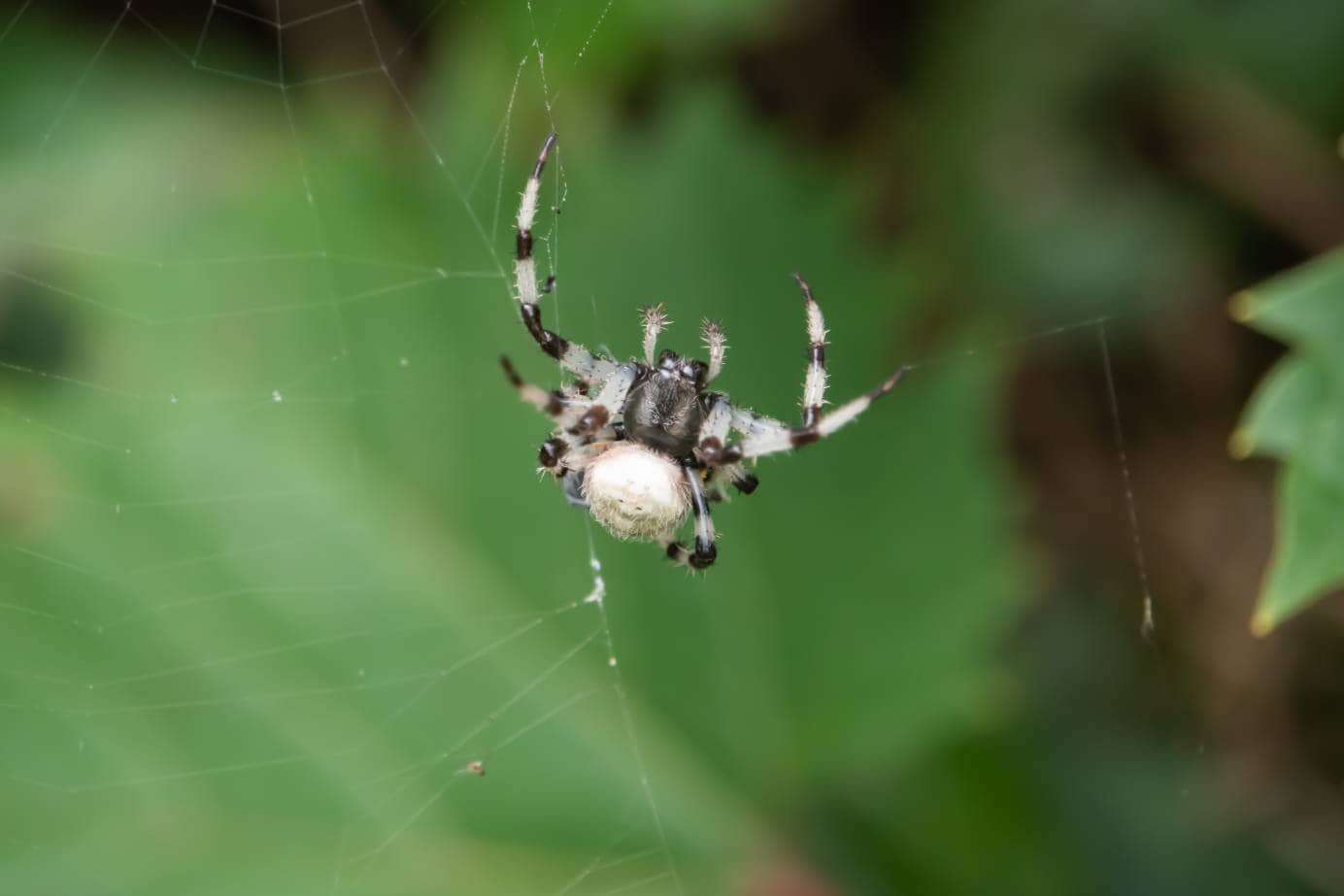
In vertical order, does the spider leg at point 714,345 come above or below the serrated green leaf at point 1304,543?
above

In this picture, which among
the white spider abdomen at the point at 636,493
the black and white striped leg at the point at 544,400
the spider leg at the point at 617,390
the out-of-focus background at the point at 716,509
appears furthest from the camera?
the out-of-focus background at the point at 716,509

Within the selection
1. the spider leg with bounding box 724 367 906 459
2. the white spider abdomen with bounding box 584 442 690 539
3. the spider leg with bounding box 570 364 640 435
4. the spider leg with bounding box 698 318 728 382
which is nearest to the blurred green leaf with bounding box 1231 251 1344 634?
the spider leg with bounding box 724 367 906 459

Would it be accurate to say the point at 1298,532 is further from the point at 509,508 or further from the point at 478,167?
the point at 478,167

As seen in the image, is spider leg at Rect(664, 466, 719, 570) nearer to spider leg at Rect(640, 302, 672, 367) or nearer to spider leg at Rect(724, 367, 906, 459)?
spider leg at Rect(724, 367, 906, 459)

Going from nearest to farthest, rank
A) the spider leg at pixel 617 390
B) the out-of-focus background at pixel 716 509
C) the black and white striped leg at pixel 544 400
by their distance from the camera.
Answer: the black and white striped leg at pixel 544 400 → the spider leg at pixel 617 390 → the out-of-focus background at pixel 716 509

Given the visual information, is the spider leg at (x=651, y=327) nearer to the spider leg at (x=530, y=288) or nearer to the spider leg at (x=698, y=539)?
the spider leg at (x=530, y=288)

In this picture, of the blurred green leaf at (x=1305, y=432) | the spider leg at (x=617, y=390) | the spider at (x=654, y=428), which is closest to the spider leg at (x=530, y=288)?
the spider at (x=654, y=428)

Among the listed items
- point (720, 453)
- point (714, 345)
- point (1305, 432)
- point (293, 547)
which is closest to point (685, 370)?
point (714, 345)
